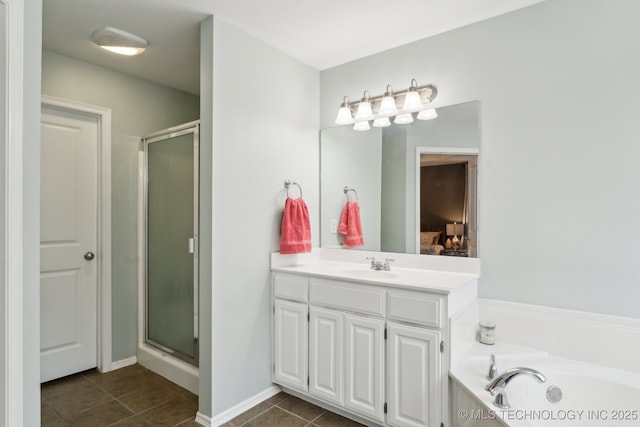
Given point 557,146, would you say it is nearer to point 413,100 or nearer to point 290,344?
point 413,100

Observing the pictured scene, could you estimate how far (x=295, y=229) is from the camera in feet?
8.37

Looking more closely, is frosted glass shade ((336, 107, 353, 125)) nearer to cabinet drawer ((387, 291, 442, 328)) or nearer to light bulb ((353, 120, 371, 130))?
light bulb ((353, 120, 371, 130))

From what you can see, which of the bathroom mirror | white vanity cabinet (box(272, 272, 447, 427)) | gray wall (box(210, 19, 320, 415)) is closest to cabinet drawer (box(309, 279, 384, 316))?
white vanity cabinet (box(272, 272, 447, 427))

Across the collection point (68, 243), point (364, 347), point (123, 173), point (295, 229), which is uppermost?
point (123, 173)

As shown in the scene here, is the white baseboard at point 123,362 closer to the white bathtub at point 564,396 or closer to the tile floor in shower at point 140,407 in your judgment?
the tile floor in shower at point 140,407

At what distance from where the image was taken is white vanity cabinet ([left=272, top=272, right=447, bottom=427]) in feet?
6.01

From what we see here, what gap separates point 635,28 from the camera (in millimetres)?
1770

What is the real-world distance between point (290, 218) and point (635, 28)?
7.12ft

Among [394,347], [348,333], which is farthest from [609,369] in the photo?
[348,333]

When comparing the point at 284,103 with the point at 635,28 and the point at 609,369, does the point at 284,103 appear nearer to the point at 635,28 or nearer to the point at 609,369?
the point at 635,28

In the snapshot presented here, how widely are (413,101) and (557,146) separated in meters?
0.89

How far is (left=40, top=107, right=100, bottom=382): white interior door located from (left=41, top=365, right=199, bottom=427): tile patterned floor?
20 centimetres

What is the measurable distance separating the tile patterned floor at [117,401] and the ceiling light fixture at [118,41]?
2.40m

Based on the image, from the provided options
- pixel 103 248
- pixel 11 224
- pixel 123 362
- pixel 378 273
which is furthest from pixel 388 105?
pixel 123 362
